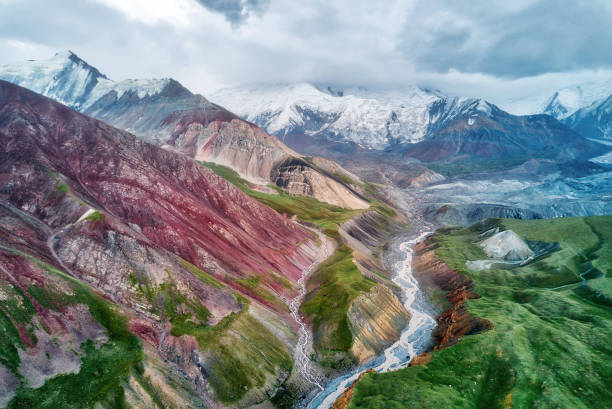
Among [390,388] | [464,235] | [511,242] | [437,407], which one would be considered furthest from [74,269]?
[464,235]

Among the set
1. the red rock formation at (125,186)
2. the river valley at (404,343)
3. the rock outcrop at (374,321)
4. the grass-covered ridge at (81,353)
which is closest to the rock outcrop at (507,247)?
the river valley at (404,343)

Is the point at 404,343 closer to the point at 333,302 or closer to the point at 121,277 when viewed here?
the point at 333,302

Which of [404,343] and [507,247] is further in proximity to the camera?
[507,247]

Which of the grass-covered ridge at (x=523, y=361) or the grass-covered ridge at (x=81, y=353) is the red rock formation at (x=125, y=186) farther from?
the grass-covered ridge at (x=523, y=361)

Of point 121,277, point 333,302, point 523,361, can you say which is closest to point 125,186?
point 121,277

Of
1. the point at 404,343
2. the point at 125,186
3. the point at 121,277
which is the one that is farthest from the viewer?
the point at 125,186

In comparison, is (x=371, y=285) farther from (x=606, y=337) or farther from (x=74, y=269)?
(x=74, y=269)
